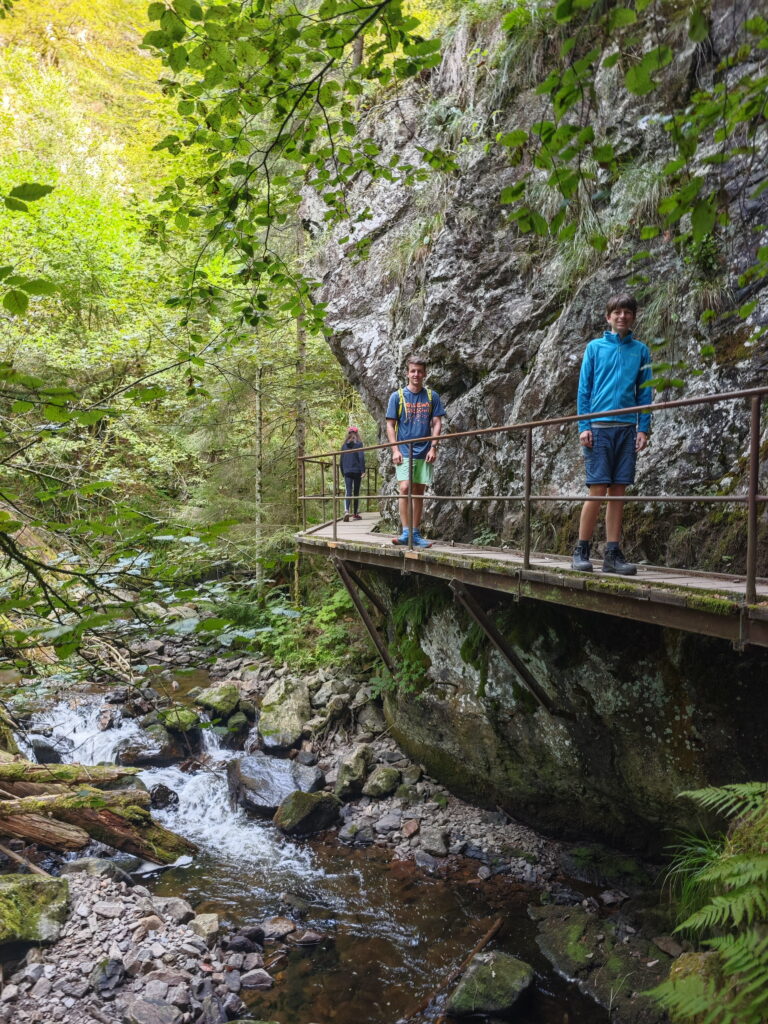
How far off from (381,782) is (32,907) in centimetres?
390

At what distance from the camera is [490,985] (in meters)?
4.59

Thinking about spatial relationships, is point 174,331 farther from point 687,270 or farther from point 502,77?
point 502,77

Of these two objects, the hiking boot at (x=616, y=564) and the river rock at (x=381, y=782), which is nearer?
the hiking boot at (x=616, y=564)

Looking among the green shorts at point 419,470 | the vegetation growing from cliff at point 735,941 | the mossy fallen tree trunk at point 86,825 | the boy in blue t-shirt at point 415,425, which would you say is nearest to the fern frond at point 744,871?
the vegetation growing from cliff at point 735,941

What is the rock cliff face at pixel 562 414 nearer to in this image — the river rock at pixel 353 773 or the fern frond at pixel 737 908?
the river rock at pixel 353 773

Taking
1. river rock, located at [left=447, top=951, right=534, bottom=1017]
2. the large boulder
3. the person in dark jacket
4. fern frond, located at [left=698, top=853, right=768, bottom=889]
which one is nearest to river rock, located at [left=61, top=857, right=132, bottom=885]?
the large boulder

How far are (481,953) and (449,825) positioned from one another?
197cm

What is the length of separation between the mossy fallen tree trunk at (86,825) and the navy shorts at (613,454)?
5729mm

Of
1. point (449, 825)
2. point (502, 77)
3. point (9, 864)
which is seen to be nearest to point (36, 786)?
point (9, 864)

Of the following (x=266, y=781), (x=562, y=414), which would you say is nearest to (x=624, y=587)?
(x=562, y=414)

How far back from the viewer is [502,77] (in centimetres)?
791

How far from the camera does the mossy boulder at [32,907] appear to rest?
16.0 feet

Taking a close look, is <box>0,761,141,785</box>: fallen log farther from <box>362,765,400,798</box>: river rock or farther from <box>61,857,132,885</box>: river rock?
<box>362,765,400,798</box>: river rock

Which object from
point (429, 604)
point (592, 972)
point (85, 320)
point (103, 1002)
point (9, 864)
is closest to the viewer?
point (103, 1002)
